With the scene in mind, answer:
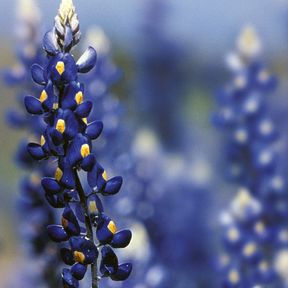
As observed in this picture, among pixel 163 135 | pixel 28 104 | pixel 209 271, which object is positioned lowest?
pixel 28 104

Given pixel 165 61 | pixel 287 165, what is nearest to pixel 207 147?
pixel 165 61

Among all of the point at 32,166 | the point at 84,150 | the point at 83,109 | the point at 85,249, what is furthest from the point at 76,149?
the point at 32,166

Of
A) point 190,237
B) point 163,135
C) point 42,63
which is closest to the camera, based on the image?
point 42,63

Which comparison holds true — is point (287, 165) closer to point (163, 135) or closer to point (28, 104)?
point (163, 135)

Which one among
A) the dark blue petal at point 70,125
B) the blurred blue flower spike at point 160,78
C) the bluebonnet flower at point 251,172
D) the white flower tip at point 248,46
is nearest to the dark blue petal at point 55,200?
the dark blue petal at point 70,125

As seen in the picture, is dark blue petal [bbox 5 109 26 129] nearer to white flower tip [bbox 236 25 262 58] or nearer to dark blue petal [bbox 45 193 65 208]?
white flower tip [bbox 236 25 262 58]

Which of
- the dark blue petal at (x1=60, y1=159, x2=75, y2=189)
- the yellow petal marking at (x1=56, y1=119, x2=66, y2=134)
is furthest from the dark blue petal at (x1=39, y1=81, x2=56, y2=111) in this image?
the dark blue petal at (x1=60, y1=159, x2=75, y2=189)
